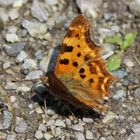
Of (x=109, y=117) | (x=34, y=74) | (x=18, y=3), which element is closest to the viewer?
(x=109, y=117)

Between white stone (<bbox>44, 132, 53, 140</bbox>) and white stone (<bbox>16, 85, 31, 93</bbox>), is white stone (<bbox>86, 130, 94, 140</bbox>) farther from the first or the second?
white stone (<bbox>16, 85, 31, 93</bbox>)

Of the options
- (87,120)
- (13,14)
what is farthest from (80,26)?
(13,14)

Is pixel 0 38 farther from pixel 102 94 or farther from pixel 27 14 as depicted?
pixel 102 94

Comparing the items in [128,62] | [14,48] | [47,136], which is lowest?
[47,136]

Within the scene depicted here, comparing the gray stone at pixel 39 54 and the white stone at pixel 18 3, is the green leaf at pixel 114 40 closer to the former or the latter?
the gray stone at pixel 39 54

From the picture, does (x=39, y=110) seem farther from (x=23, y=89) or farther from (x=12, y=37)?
(x=12, y=37)

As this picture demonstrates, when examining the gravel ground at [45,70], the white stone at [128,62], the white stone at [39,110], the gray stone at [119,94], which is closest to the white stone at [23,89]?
the gravel ground at [45,70]
